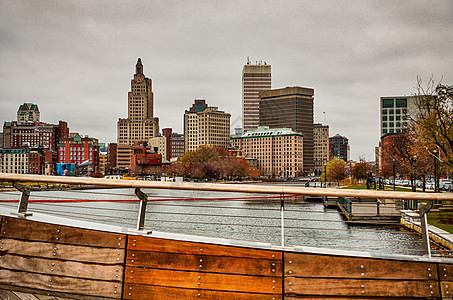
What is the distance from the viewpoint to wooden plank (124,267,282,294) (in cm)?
384

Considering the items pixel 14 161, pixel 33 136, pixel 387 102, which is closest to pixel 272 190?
pixel 14 161

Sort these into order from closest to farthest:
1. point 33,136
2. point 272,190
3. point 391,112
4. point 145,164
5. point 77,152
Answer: point 272,190, point 145,164, point 391,112, point 77,152, point 33,136

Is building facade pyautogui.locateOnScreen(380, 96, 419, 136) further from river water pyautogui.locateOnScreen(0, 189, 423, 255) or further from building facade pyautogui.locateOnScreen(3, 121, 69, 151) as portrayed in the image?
building facade pyautogui.locateOnScreen(3, 121, 69, 151)

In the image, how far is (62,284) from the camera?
13.9 feet

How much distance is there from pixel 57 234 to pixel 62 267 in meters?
0.38

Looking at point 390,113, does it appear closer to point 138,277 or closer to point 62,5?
point 62,5

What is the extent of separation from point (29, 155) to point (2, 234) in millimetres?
162879

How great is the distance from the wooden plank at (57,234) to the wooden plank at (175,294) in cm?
49

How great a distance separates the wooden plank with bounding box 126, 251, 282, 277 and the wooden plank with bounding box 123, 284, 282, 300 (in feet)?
0.69

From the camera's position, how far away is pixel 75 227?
14.2 feet

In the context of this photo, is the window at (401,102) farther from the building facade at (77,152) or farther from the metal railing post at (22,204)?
the metal railing post at (22,204)

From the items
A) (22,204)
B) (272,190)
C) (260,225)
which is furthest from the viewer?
(260,225)

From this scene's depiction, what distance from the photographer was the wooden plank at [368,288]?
3682 millimetres

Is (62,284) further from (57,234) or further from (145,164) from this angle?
(145,164)
